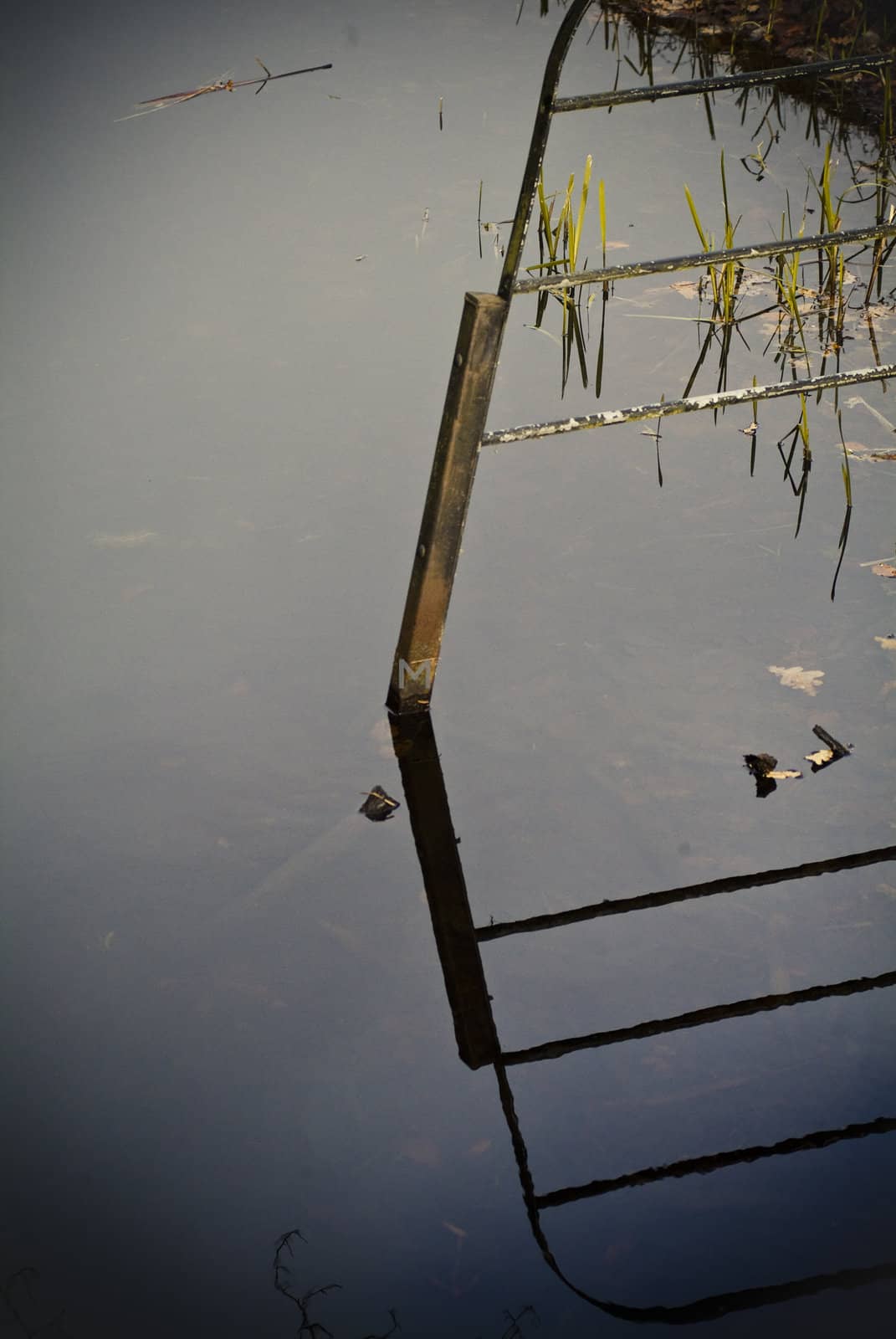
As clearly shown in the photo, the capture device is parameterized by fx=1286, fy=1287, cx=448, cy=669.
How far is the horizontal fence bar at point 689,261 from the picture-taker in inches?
94.2

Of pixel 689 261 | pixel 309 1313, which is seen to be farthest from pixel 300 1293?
pixel 689 261

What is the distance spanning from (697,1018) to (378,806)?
84 cm

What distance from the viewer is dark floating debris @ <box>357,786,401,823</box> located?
2.79 m

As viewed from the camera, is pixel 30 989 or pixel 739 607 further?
pixel 739 607

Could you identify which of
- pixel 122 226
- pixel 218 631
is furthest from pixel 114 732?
pixel 122 226

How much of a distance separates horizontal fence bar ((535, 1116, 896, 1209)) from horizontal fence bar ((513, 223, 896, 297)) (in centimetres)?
154

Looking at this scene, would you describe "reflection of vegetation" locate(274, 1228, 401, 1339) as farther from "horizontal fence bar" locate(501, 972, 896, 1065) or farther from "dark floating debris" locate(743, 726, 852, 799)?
"dark floating debris" locate(743, 726, 852, 799)

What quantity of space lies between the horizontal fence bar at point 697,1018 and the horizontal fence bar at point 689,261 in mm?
1351

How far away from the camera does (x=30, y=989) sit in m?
2.43

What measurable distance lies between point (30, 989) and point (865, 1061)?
1541 millimetres

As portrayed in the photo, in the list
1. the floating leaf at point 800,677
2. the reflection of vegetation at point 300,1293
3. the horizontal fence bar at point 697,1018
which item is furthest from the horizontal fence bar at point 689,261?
the reflection of vegetation at point 300,1293

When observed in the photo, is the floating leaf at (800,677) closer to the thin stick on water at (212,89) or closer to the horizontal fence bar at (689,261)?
the horizontal fence bar at (689,261)

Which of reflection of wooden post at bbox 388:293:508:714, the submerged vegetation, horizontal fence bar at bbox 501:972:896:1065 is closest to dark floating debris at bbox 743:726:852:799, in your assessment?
horizontal fence bar at bbox 501:972:896:1065

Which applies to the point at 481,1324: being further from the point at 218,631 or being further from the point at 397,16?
the point at 397,16
